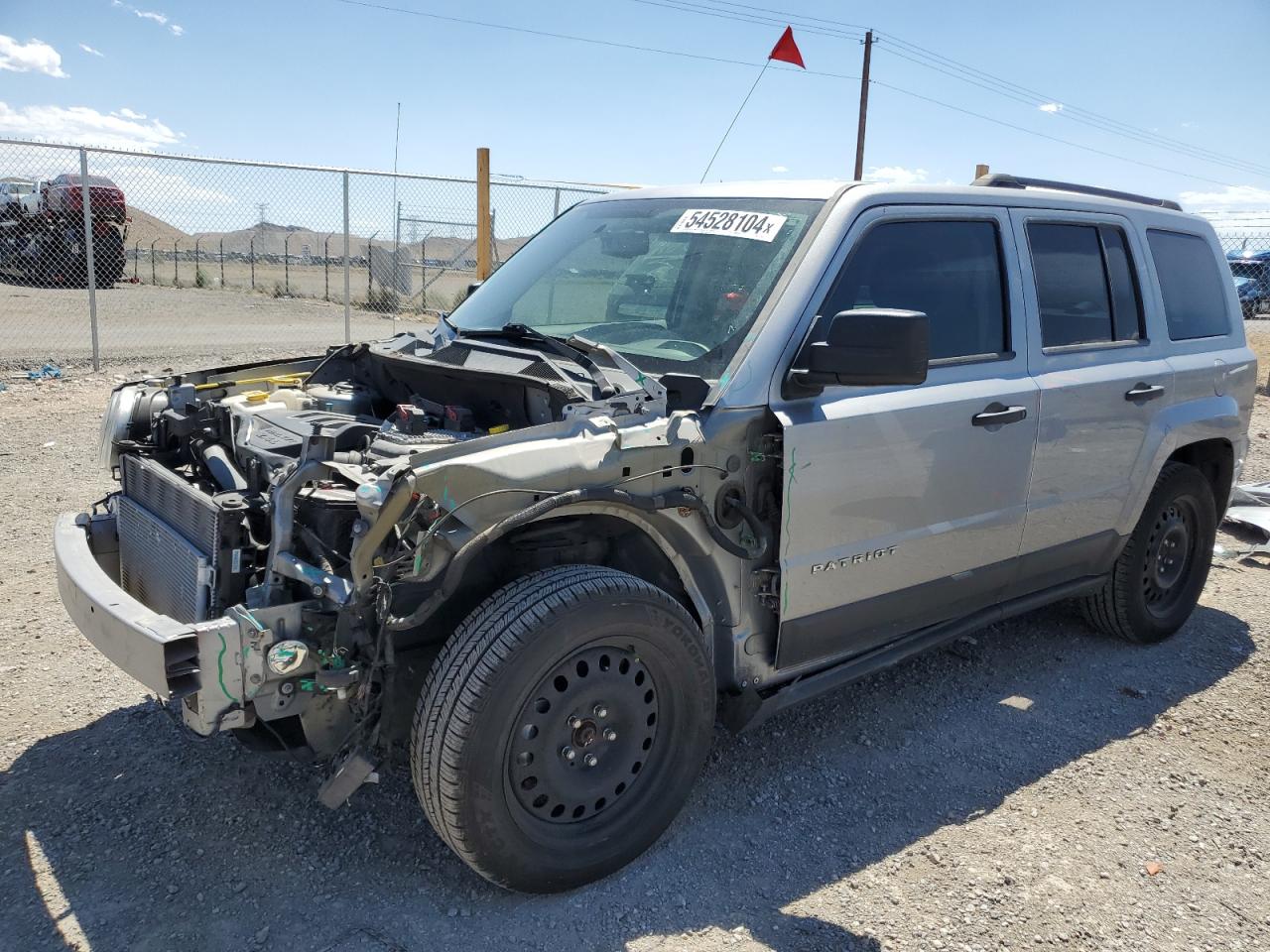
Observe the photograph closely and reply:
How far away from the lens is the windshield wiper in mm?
2943

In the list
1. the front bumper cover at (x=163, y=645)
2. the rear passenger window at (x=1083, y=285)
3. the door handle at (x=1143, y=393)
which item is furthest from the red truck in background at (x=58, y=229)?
the door handle at (x=1143, y=393)

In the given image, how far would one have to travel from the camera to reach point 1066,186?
445 centimetres

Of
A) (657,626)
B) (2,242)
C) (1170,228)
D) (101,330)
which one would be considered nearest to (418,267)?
(101,330)

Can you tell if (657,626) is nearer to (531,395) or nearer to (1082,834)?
(531,395)

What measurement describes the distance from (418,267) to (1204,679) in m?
12.9

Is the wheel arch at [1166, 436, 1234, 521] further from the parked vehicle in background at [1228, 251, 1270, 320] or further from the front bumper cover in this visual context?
the parked vehicle in background at [1228, 251, 1270, 320]

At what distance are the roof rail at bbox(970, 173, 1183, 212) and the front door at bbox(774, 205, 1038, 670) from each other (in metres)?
0.44

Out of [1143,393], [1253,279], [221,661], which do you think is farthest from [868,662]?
[1253,279]

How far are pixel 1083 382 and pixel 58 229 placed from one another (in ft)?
40.0

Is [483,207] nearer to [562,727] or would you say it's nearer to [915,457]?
[915,457]

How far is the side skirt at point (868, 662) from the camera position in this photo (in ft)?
10.4

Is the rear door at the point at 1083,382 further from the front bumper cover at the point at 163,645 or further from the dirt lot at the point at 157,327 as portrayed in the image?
the dirt lot at the point at 157,327

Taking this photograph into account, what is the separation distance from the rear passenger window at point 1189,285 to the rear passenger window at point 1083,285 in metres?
0.29

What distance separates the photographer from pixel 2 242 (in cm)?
1379
